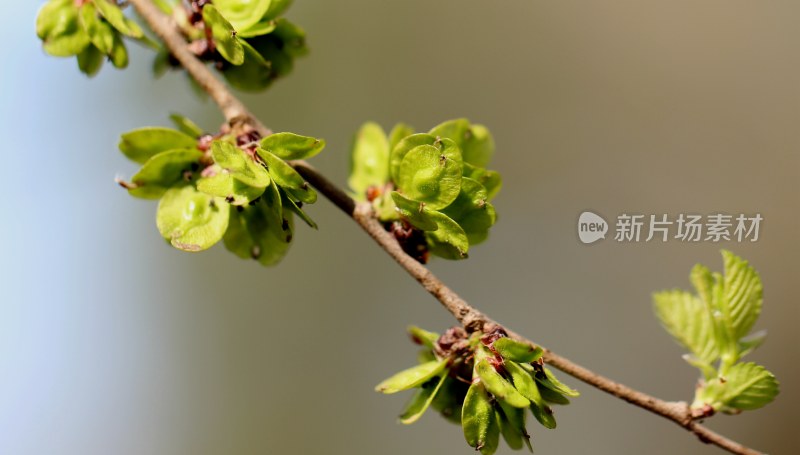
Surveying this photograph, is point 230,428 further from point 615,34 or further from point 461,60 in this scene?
point 615,34

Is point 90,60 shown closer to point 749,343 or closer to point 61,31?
point 61,31

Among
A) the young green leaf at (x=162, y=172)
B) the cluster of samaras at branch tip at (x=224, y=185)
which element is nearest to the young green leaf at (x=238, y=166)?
the cluster of samaras at branch tip at (x=224, y=185)

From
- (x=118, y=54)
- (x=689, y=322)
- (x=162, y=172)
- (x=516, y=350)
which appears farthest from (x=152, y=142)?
(x=689, y=322)

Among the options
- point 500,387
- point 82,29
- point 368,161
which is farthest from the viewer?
point 368,161

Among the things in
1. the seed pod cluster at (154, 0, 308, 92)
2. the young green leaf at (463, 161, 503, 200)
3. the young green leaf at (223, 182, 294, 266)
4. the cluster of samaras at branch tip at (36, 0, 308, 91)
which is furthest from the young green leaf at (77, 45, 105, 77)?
the young green leaf at (463, 161, 503, 200)

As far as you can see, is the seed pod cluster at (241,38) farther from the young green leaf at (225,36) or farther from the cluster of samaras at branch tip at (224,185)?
the cluster of samaras at branch tip at (224,185)

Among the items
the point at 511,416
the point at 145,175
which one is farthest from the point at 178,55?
the point at 511,416

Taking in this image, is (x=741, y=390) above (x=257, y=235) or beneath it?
above
